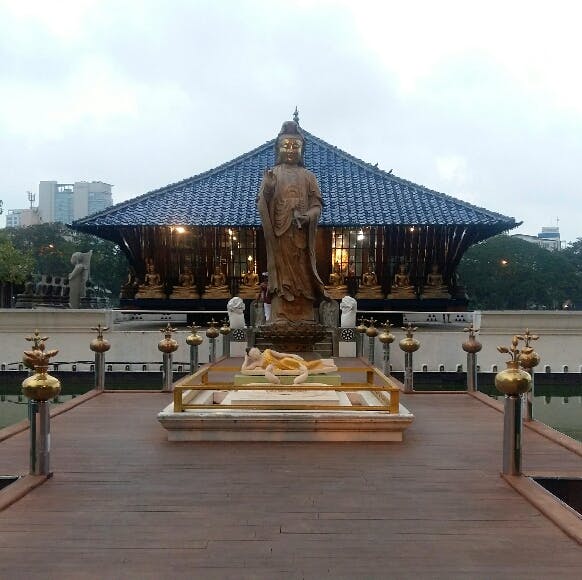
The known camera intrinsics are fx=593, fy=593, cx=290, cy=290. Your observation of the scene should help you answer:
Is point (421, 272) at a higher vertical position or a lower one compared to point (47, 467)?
higher

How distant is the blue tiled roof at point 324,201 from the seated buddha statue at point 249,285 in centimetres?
251

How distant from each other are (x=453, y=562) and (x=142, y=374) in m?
14.4

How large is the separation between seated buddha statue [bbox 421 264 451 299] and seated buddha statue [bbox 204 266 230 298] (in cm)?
741

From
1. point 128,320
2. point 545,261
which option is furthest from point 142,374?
point 545,261

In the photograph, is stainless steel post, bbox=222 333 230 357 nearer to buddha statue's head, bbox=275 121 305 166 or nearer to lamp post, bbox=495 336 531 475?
buddha statue's head, bbox=275 121 305 166

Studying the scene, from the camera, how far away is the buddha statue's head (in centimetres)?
1186

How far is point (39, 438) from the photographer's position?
16.6 ft

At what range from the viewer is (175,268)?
23.0 m

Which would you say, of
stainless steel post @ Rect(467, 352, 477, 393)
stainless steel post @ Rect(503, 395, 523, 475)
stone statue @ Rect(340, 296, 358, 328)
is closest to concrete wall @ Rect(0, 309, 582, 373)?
stone statue @ Rect(340, 296, 358, 328)

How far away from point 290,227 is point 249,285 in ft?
35.0

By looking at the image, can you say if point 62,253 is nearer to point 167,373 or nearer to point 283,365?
point 167,373

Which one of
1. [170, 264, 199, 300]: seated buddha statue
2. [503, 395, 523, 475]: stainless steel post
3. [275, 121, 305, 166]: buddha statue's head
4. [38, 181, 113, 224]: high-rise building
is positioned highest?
[38, 181, 113, 224]: high-rise building

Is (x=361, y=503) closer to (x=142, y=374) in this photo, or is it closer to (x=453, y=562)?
(x=453, y=562)

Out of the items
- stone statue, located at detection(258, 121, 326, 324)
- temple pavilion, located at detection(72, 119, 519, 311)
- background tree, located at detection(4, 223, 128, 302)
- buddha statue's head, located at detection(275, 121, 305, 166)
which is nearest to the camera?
stone statue, located at detection(258, 121, 326, 324)
